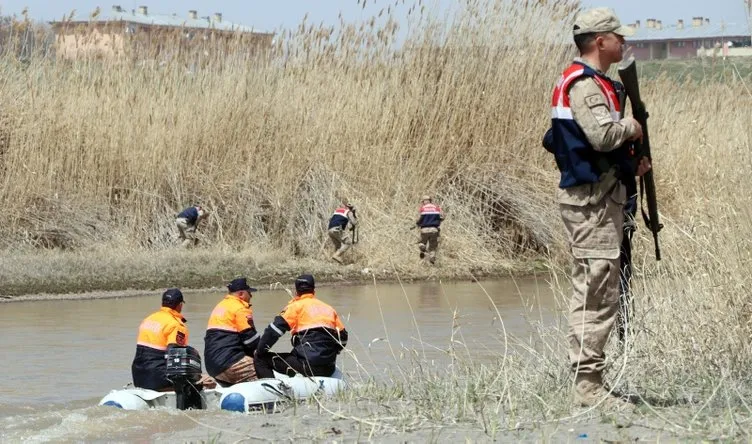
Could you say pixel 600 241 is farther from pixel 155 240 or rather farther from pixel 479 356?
pixel 155 240

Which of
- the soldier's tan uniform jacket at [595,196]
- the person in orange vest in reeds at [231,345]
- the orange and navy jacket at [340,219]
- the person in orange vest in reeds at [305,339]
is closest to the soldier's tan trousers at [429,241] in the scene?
the orange and navy jacket at [340,219]

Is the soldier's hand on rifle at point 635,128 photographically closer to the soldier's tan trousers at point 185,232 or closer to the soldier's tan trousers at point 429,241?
the soldier's tan trousers at point 429,241

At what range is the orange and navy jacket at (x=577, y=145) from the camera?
6309 millimetres

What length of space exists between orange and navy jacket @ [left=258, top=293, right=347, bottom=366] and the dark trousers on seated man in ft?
0.12

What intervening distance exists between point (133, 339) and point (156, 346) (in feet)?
13.6

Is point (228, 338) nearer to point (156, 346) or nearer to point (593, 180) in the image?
point (156, 346)

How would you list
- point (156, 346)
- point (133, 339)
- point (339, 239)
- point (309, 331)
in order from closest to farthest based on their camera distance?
point (156, 346) → point (309, 331) → point (133, 339) → point (339, 239)

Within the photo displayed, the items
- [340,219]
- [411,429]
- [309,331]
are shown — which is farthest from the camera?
[340,219]

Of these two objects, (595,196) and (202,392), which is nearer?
(595,196)

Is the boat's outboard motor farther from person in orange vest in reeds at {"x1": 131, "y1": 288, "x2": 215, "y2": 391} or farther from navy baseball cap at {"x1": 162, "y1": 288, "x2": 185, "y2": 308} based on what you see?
navy baseball cap at {"x1": 162, "y1": 288, "x2": 185, "y2": 308}

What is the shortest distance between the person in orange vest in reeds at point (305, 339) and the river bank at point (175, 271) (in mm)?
7295

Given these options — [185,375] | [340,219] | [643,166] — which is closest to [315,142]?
[340,219]

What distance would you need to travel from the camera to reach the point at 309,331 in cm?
1021

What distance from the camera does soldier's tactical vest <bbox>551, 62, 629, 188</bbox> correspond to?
6.30 meters
